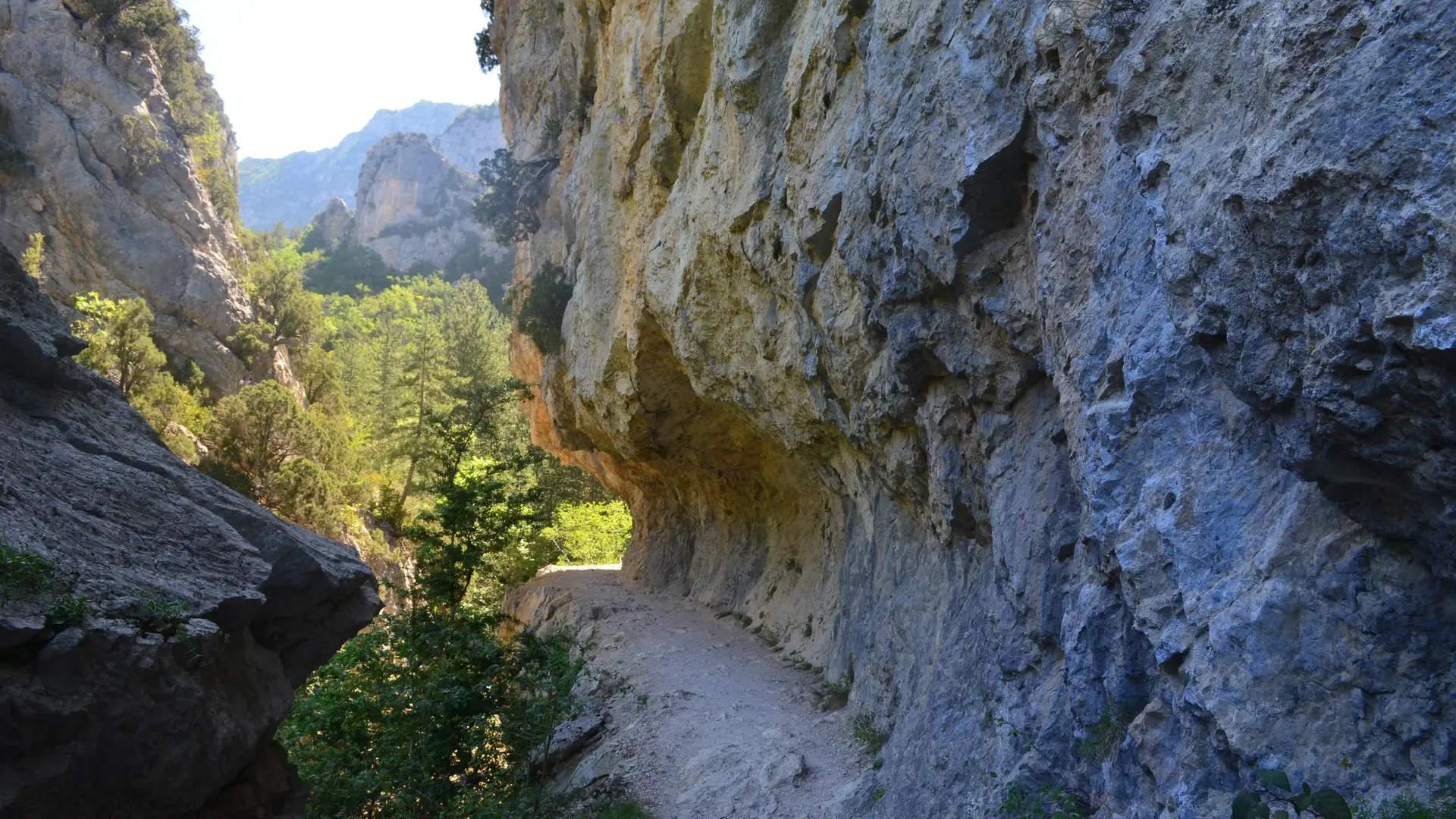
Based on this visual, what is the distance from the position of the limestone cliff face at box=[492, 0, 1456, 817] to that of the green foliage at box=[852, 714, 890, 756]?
37cm

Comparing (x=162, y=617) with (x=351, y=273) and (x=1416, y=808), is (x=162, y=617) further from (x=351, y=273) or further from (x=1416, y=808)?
(x=351, y=273)

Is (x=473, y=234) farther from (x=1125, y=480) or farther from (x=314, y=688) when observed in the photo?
(x=1125, y=480)

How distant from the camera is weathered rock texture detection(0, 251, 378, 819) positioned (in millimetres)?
6004

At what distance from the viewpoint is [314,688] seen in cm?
1586

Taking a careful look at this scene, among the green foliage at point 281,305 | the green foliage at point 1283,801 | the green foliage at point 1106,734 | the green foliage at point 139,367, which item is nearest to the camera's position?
the green foliage at point 1283,801

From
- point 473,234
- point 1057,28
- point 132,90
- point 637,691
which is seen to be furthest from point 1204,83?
point 473,234

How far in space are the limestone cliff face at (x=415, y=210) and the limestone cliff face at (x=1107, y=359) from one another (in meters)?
85.1

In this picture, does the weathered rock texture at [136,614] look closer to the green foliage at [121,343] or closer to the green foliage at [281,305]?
the green foliage at [121,343]

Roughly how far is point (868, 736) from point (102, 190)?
38.9 metres

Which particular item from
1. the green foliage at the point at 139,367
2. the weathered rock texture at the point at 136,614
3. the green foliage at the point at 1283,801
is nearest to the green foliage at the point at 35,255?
the green foliage at the point at 139,367

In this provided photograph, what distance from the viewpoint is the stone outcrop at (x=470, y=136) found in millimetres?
148000

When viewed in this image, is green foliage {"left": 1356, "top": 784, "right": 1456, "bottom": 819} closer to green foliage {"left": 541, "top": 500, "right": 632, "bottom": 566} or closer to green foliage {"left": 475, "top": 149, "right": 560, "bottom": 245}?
green foliage {"left": 475, "top": 149, "right": 560, "bottom": 245}

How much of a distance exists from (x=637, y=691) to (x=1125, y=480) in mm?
11474

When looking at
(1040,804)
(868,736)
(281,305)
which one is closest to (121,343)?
(281,305)
